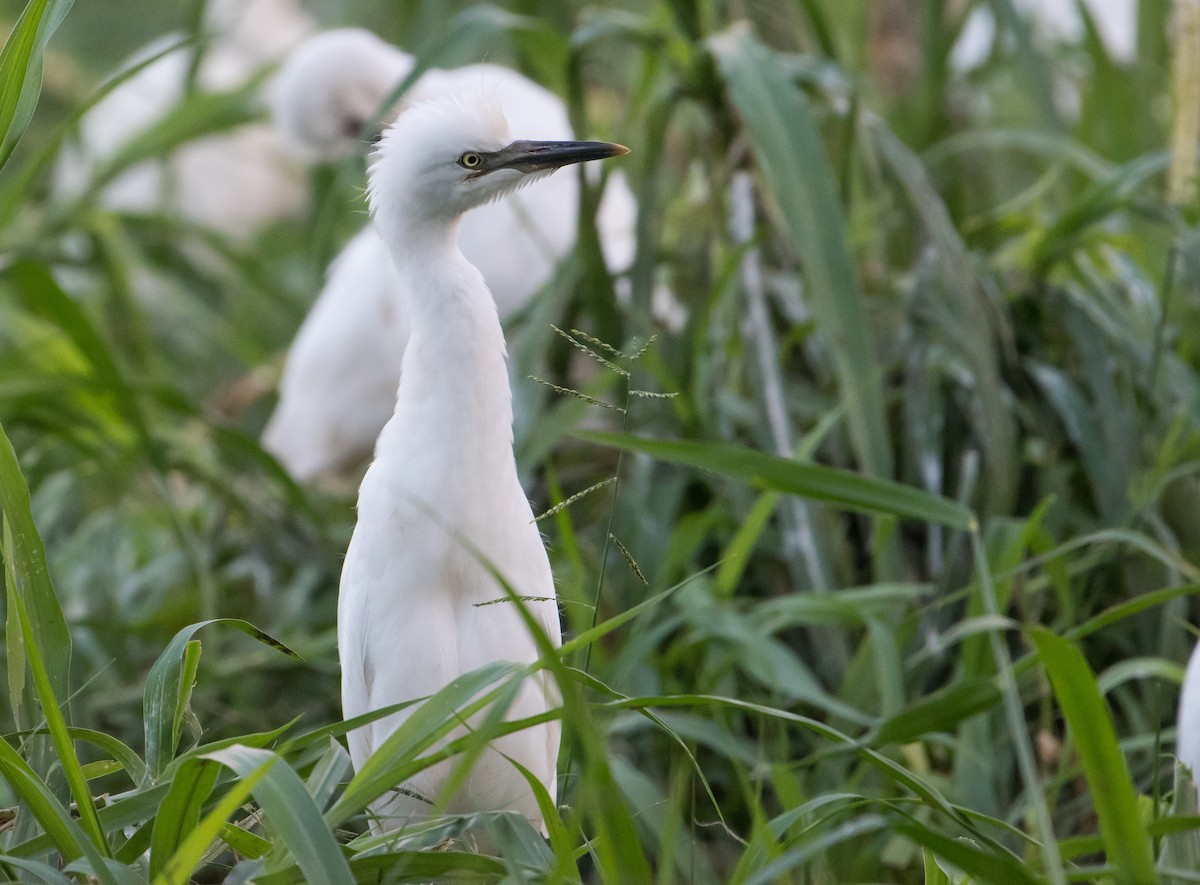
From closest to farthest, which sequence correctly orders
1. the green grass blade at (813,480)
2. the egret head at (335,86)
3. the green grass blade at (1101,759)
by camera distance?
the green grass blade at (1101,759) < the green grass blade at (813,480) < the egret head at (335,86)

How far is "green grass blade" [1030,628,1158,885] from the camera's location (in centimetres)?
87

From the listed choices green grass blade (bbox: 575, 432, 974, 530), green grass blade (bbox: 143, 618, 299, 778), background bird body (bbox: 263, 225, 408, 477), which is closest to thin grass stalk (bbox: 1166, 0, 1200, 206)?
green grass blade (bbox: 575, 432, 974, 530)

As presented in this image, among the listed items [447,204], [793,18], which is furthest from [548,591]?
[793,18]

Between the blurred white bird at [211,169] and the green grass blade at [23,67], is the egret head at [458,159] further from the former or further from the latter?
the blurred white bird at [211,169]

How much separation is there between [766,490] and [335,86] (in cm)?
190

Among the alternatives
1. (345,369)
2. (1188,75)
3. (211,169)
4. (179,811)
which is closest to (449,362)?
(179,811)

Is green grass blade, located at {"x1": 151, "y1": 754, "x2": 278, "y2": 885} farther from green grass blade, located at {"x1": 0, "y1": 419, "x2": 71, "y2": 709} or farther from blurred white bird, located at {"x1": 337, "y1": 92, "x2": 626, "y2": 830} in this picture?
A: blurred white bird, located at {"x1": 337, "y1": 92, "x2": 626, "y2": 830}

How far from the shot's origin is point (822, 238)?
1844 millimetres

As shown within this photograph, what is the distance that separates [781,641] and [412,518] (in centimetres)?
91

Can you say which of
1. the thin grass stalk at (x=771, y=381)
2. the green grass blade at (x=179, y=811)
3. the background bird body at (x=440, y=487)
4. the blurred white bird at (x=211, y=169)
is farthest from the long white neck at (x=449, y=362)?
the blurred white bird at (x=211, y=169)

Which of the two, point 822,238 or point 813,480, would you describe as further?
point 822,238

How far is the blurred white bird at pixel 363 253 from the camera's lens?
9.21 ft

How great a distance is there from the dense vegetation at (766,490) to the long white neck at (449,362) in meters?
0.17

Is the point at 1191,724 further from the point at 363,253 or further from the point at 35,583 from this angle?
the point at 363,253
